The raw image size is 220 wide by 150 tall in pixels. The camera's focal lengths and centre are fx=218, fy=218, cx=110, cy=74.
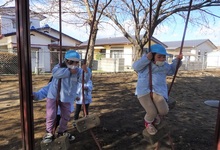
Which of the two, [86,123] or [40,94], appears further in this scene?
[40,94]

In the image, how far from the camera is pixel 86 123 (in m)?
2.19

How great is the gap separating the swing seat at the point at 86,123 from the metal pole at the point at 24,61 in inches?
17.9

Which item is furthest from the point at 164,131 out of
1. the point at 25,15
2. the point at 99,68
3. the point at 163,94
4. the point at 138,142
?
the point at 99,68

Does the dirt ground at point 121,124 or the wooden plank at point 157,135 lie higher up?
the wooden plank at point 157,135

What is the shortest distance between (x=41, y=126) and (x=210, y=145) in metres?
2.69

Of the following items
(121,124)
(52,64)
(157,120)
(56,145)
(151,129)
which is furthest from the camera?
(52,64)

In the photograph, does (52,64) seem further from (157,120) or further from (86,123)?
(157,120)

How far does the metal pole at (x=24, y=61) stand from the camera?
1.97m

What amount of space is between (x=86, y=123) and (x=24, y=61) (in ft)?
2.76

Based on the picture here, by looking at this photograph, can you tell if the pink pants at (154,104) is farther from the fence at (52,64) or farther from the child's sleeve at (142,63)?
the fence at (52,64)

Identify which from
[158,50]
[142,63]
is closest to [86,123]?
[142,63]

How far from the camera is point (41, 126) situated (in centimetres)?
371

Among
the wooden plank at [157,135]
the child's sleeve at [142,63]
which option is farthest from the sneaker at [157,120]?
the child's sleeve at [142,63]

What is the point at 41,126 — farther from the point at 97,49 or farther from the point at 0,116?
the point at 97,49
